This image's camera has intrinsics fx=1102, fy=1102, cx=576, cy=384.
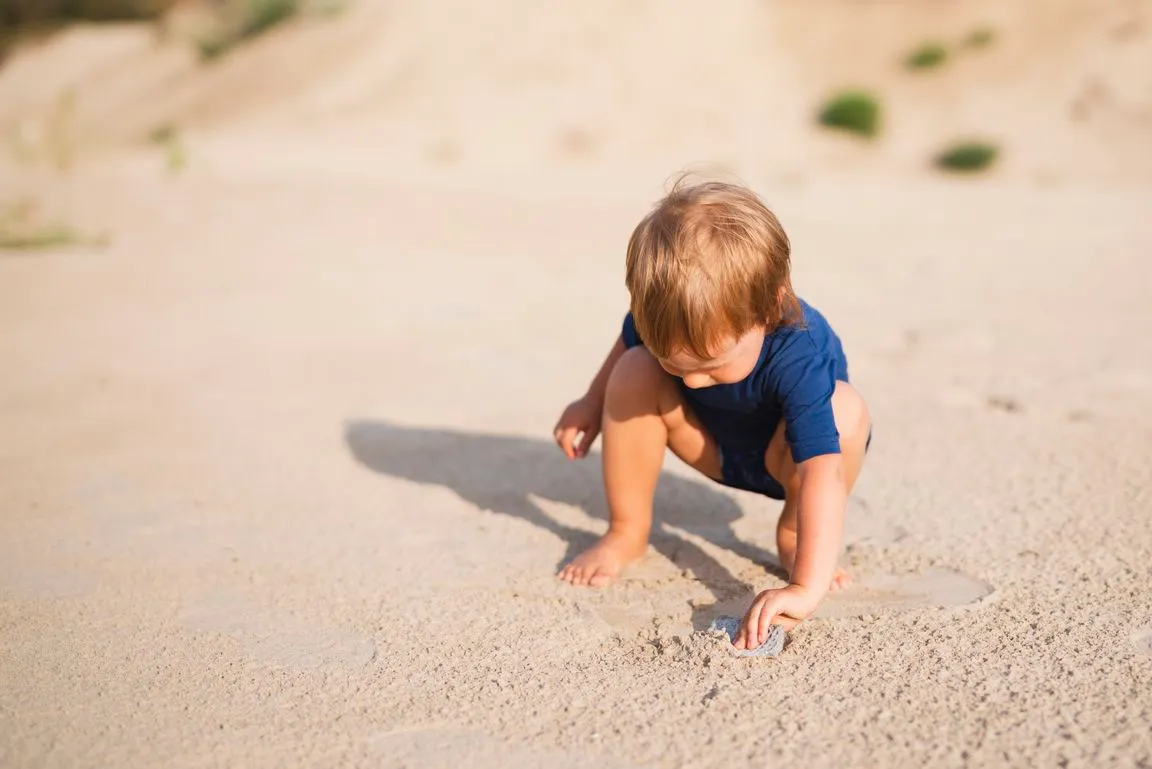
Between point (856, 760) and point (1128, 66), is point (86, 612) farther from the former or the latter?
point (1128, 66)

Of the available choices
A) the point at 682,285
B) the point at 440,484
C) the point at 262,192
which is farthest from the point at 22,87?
the point at 682,285

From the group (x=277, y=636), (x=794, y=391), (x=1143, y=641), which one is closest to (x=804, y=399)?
(x=794, y=391)

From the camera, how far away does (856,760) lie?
5.04 feet

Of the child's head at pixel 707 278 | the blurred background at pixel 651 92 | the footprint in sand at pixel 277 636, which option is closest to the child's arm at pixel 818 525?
the child's head at pixel 707 278

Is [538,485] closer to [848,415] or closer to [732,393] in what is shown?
[732,393]

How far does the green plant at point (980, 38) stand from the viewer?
10648mm

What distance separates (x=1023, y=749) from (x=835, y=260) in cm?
381

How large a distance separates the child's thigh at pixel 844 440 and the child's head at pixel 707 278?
0.24 m

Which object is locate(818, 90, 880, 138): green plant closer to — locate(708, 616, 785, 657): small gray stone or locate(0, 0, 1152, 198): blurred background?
locate(0, 0, 1152, 198): blurred background

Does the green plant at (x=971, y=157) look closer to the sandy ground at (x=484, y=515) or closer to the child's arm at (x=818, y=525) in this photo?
the sandy ground at (x=484, y=515)

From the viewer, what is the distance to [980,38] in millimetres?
10648

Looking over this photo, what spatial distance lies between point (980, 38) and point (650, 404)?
9894 millimetres

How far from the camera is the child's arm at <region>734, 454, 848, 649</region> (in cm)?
184

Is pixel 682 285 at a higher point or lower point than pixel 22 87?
higher
